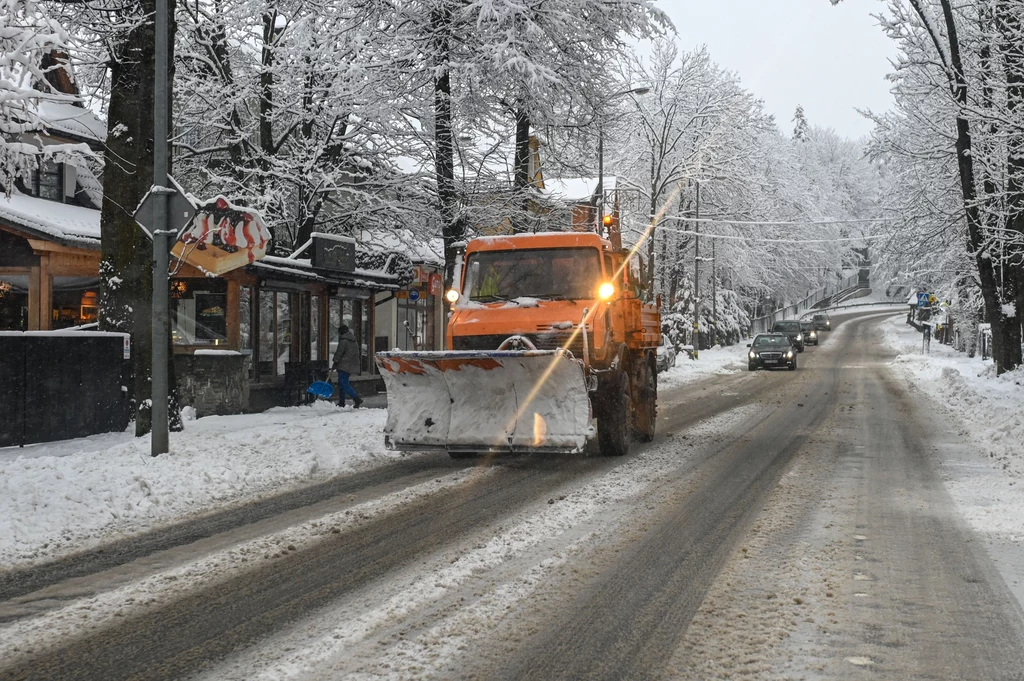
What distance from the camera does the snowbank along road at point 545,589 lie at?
427 cm

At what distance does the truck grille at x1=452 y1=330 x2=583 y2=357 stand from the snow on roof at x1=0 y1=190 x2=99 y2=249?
8.52 metres

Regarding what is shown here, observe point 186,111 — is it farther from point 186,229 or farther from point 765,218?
point 765,218

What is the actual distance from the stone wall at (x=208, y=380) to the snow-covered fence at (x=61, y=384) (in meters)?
3.77

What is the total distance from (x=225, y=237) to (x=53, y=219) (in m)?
5.88

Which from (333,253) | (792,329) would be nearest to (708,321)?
(792,329)

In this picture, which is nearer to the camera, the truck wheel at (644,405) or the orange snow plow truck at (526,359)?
the orange snow plow truck at (526,359)

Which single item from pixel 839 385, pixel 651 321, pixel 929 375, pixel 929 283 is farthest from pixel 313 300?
pixel 929 283

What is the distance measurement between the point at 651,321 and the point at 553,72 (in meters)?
6.95

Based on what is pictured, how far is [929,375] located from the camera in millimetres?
31688

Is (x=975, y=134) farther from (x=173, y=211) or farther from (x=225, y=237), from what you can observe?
(x=173, y=211)

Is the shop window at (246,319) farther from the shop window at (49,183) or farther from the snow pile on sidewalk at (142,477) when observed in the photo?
the snow pile on sidewalk at (142,477)

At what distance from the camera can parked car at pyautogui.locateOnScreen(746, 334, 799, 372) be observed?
1468 inches

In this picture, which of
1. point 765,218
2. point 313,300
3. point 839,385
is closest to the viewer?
point 313,300

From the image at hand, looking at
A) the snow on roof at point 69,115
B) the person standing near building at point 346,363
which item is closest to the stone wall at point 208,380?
the person standing near building at point 346,363
